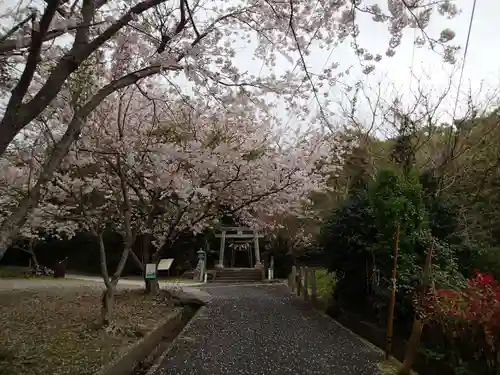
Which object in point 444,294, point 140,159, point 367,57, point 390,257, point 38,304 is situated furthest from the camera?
point 38,304

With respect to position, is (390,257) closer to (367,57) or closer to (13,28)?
(367,57)

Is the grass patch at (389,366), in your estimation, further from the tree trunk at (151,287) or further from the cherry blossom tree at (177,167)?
the tree trunk at (151,287)

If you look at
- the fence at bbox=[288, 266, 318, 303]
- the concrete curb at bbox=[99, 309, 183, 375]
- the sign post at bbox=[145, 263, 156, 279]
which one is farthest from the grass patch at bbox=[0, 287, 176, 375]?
the fence at bbox=[288, 266, 318, 303]

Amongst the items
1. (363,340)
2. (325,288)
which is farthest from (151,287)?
(363,340)

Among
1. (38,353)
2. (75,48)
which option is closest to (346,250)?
(38,353)

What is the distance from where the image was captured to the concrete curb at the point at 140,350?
5.60 metres

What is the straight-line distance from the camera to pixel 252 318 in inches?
421

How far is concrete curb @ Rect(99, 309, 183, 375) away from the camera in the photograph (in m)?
5.60

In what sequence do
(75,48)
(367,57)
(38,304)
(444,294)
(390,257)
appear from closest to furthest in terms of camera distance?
(75,48), (444,294), (367,57), (390,257), (38,304)

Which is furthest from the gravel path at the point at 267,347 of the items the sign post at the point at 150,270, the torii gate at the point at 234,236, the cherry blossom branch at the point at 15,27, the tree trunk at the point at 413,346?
the torii gate at the point at 234,236

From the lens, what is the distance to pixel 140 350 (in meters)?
6.98

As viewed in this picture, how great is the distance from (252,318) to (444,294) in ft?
20.0

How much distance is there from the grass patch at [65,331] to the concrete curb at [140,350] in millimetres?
102

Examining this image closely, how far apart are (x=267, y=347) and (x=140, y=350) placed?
1.89 meters
